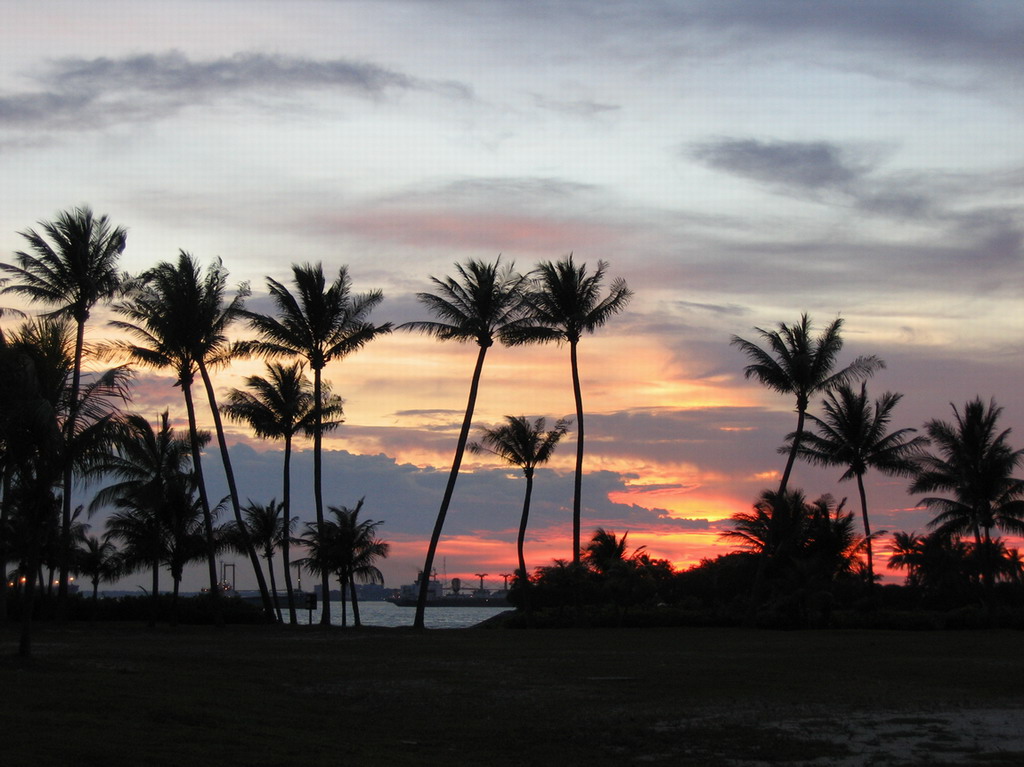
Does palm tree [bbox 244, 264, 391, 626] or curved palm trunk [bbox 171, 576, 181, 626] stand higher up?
palm tree [bbox 244, 264, 391, 626]

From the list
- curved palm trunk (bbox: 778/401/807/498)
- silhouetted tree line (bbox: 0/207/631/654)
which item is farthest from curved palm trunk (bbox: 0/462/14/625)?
curved palm trunk (bbox: 778/401/807/498)

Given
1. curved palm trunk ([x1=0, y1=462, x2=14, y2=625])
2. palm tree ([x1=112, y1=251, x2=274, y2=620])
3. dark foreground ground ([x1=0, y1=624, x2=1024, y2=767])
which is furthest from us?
palm tree ([x1=112, y1=251, x2=274, y2=620])

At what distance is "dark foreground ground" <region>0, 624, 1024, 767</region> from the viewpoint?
34.7 feet

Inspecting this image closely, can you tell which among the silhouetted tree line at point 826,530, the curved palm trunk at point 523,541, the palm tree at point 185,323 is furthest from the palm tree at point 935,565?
the palm tree at point 185,323

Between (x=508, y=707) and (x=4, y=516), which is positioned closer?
(x=508, y=707)

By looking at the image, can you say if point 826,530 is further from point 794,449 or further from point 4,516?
point 4,516

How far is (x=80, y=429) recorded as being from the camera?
65.0 feet

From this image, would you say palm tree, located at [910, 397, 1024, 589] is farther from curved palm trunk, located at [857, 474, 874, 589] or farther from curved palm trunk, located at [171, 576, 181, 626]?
curved palm trunk, located at [171, 576, 181, 626]

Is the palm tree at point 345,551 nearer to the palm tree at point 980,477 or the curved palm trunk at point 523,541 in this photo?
the curved palm trunk at point 523,541

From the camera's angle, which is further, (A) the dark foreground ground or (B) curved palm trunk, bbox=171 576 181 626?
(B) curved palm trunk, bbox=171 576 181 626

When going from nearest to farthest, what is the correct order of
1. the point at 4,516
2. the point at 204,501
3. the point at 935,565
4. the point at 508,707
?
the point at 508,707
the point at 4,516
the point at 204,501
the point at 935,565

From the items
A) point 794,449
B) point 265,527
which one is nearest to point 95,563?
point 265,527

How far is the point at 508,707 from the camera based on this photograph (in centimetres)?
1510

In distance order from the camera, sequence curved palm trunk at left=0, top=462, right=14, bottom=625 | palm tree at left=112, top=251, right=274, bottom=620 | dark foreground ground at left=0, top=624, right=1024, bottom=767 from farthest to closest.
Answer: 1. palm tree at left=112, top=251, right=274, bottom=620
2. curved palm trunk at left=0, top=462, right=14, bottom=625
3. dark foreground ground at left=0, top=624, right=1024, bottom=767
